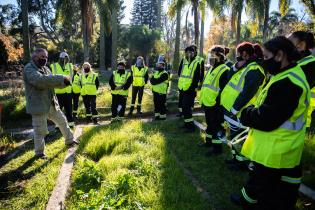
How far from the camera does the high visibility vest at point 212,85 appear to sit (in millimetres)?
6172

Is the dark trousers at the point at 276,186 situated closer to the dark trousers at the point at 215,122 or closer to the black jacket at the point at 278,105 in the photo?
the black jacket at the point at 278,105

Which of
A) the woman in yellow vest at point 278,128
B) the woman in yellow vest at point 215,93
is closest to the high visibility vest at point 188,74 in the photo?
the woman in yellow vest at point 215,93

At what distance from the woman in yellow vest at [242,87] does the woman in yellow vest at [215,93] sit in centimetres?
87

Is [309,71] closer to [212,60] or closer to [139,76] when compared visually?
[212,60]

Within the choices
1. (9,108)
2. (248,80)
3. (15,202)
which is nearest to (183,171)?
(248,80)

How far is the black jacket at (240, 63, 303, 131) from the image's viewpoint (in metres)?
2.87

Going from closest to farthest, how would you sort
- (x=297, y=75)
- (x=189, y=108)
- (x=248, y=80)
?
(x=297, y=75), (x=248, y=80), (x=189, y=108)

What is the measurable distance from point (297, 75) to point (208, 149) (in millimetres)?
3977

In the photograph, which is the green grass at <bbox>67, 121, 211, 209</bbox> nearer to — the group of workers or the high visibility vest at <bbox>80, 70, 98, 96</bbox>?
the group of workers

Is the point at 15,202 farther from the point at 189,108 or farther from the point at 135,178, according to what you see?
the point at 189,108

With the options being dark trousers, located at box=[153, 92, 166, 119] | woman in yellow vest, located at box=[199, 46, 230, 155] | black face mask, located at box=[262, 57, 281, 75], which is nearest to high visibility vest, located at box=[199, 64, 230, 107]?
woman in yellow vest, located at box=[199, 46, 230, 155]

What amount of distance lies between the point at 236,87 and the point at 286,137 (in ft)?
6.61

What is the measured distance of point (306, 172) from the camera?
5.07 m

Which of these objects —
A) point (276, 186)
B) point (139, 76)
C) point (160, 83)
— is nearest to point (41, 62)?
point (160, 83)
